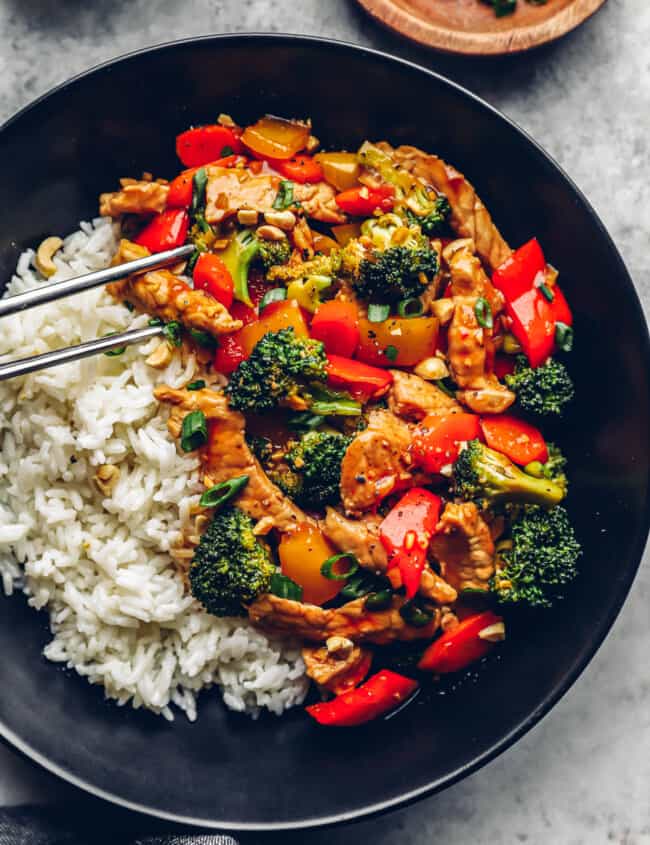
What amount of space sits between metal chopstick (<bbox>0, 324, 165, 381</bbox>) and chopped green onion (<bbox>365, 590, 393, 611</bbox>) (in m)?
1.46

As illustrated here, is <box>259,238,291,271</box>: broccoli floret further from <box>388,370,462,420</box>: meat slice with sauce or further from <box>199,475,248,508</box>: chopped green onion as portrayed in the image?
<box>199,475,248,508</box>: chopped green onion

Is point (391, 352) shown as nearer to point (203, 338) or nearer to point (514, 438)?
point (514, 438)

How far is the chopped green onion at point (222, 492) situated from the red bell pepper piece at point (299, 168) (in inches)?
55.1

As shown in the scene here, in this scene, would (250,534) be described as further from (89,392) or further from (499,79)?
(499,79)

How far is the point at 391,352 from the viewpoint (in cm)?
377

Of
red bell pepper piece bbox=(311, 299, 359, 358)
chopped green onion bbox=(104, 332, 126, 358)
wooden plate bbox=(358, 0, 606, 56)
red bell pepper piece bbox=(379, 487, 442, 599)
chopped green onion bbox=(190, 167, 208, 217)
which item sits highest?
wooden plate bbox=(358, 0, 606, 56)

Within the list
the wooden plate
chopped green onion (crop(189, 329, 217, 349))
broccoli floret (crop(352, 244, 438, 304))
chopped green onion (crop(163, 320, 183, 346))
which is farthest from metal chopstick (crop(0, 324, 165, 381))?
the wooden plate

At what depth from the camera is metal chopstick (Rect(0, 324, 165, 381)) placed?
11.9ft

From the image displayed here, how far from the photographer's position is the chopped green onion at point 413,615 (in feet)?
12.1

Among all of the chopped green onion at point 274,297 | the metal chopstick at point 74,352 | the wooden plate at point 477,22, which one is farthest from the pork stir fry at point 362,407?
the wooden plate at point 477,22

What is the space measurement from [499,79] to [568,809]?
3714 mm

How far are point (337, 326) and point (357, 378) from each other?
24 cm

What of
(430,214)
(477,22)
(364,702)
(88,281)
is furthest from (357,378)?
(477,22)

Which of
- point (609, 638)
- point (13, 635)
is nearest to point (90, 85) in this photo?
point (13, 635)
